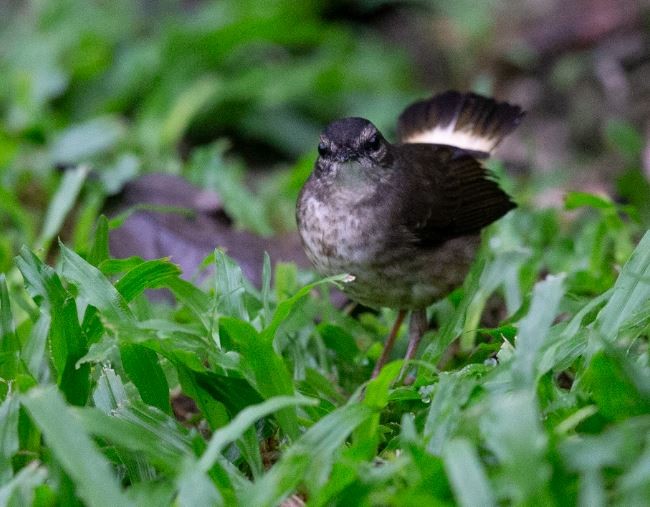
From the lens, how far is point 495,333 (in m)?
3.43

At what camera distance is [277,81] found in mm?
7594

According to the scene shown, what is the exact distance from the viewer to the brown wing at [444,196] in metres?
4.04

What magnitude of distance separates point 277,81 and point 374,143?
12.3 feet

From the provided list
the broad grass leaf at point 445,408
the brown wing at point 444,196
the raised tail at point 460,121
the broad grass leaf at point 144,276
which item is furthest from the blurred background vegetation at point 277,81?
the broad grass leaf at point 445,408

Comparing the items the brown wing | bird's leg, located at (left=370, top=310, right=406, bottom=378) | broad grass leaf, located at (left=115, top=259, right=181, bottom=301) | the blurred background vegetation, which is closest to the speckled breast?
the brown wing

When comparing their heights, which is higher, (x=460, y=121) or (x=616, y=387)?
(x=460, y=121)

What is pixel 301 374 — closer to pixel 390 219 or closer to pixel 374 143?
pixel 390 219

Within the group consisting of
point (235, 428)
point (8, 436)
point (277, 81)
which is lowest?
point (235, 428)

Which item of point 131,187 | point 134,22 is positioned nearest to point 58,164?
point 131,187

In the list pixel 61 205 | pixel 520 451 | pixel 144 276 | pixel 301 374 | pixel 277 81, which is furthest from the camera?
pixel 277 81

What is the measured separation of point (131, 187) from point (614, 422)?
3682mm

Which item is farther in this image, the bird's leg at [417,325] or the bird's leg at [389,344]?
the bird's leg at [417,325]

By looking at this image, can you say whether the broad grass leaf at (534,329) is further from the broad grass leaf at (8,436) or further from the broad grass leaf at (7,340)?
the broad grass leaf at (7,340)

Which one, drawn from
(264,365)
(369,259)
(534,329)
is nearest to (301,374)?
(369,259)
